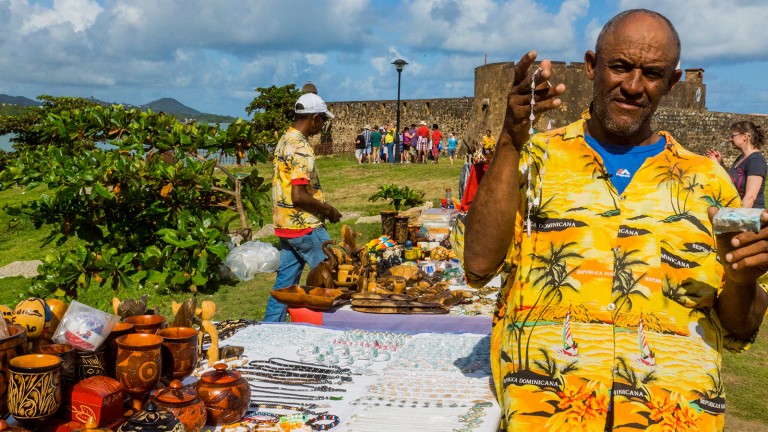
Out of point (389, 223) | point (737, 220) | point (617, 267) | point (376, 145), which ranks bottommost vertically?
point (389, 223)

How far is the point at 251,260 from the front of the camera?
7273 mm

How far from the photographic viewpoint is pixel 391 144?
72.7 feet

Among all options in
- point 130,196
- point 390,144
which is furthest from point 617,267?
point 390,144

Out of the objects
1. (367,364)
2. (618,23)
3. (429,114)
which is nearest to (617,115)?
(618,23)

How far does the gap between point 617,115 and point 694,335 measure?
25.1 inches

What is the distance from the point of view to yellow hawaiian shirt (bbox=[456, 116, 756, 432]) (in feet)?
5.86

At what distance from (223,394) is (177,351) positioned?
0.21 meters

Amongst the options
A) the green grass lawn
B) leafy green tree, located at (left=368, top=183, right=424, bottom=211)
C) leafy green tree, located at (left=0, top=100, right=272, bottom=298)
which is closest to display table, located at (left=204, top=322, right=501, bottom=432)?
the green grass lawn

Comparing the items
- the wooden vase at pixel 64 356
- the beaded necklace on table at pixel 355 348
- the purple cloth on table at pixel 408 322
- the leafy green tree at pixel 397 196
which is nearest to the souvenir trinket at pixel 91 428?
the wooden vase at pixel 64 356

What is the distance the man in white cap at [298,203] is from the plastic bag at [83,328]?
2.38 m

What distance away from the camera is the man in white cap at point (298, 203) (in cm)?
442

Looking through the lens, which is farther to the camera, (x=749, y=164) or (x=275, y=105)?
(x=275, y=105)

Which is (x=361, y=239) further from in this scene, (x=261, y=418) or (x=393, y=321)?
(x=261, y=418)

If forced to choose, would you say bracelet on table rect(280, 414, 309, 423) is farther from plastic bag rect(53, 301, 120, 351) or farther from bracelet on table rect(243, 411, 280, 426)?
plastic bag rect(53, 301, 120, 351)
